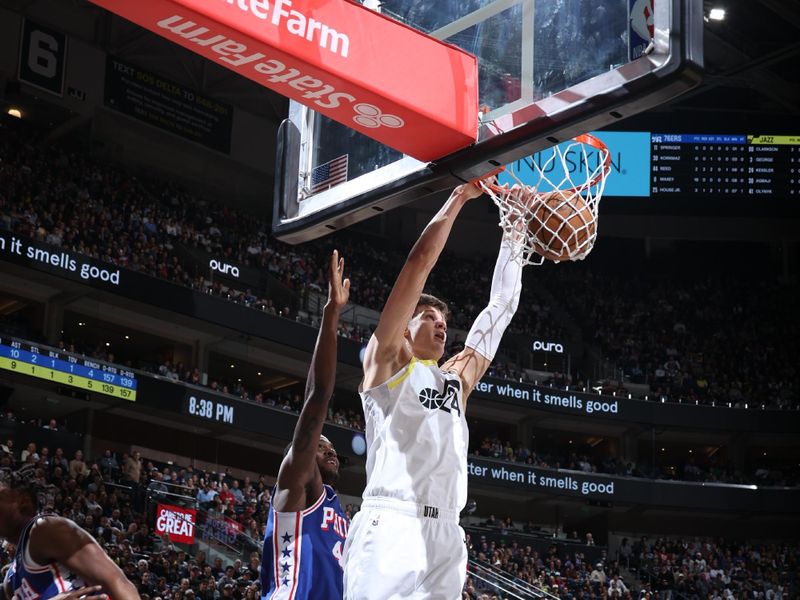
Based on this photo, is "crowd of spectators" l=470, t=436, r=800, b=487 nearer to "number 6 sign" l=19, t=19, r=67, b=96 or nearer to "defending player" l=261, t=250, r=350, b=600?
"number 6 sign" l=19, t=19, r=67, b=96

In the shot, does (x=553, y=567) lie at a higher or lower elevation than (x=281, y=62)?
lower

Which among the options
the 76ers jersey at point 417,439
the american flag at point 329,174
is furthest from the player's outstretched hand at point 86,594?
the american flag at point 329,174

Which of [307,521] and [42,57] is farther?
[42,57]

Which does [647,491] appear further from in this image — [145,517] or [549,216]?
[549,216]

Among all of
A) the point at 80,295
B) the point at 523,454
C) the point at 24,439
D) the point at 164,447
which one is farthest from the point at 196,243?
the point at 523,454

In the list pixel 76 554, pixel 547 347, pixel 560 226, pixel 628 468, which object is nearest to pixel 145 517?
pixel 560 226

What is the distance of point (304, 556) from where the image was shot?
15.1 ft

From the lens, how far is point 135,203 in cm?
2436

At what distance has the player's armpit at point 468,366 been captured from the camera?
4.40 metres

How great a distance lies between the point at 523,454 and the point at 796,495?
7.18 metres

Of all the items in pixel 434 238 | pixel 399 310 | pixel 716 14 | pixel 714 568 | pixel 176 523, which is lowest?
pixel 714 568

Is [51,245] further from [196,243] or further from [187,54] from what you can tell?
[187,54]

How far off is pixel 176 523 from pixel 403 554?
1351 centimetres

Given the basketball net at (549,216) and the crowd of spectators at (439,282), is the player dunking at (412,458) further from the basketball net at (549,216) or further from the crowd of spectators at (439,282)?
the crowd of spectators at (439,282)
